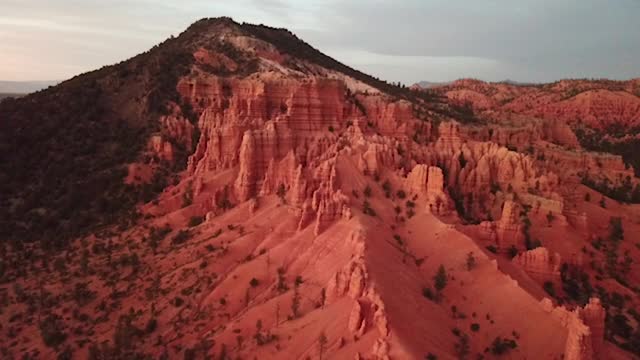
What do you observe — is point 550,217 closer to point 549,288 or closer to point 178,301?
point 549,288

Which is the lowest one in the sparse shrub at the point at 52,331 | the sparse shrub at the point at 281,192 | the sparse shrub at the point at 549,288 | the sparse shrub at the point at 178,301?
the sparse shrub at the point at 52,331

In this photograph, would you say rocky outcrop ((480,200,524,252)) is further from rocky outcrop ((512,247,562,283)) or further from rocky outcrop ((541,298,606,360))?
rocky outcrop ((541,298,606,360))

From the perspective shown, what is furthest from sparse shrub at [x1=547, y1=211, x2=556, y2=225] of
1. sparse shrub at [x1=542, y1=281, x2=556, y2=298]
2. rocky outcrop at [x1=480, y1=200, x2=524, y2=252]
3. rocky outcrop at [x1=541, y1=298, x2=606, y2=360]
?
rocky outcrop at [x1=541, y1=298, x2=606, y2=360]

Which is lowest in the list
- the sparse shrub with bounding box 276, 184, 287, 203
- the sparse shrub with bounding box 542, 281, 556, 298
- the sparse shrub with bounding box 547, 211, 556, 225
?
the sparse shrub with bounding box 542, 281, 556, 298

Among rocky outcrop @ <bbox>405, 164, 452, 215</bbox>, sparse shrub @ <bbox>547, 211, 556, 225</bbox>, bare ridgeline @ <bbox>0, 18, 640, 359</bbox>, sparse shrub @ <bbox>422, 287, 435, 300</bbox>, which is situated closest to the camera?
bare ridgeline @ <bbox>0, 18, 640, 359</bbox>

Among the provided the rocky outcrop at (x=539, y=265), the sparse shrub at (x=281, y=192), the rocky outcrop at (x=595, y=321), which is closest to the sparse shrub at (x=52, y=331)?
the sparse shrub at (x=281, y=192)

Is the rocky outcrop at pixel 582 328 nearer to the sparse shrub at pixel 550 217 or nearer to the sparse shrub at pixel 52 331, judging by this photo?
the sparse shrub at pixel 550 217

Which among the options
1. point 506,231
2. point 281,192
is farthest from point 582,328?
point 281,192

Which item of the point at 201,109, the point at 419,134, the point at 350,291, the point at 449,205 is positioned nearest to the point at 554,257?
the point at 449,205
